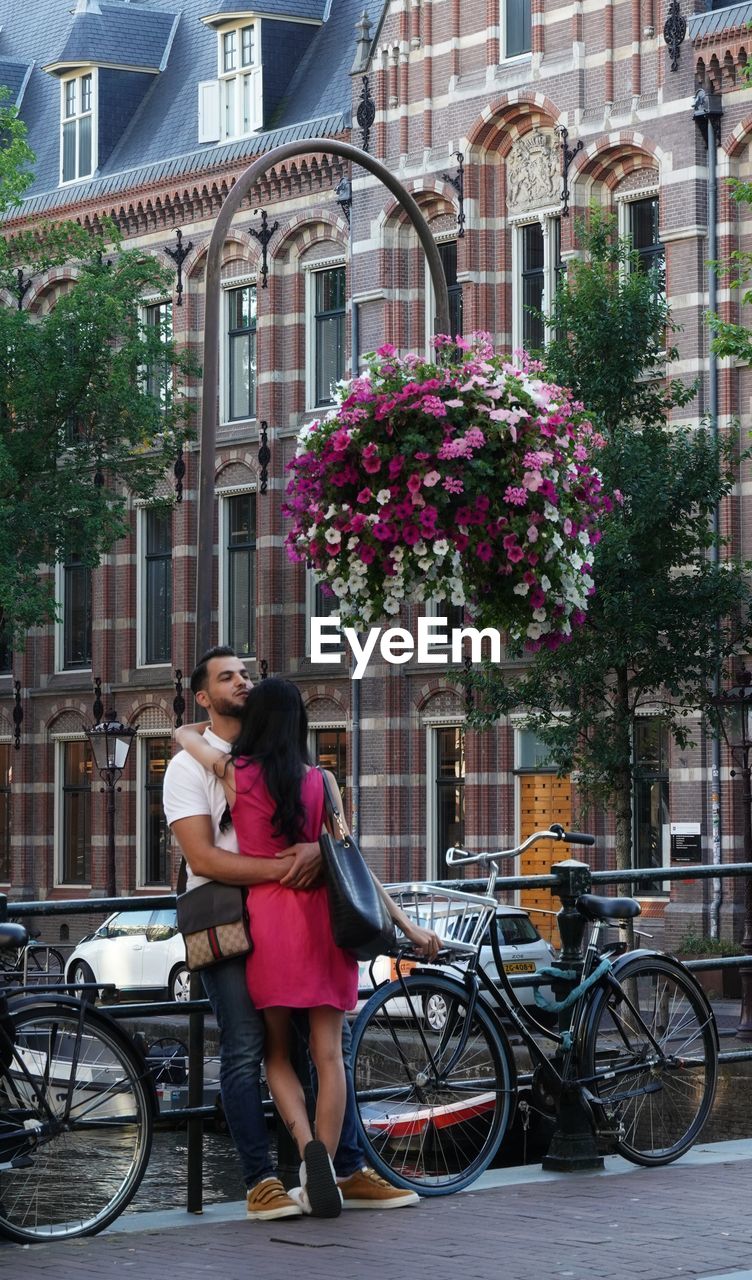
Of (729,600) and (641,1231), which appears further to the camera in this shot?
(729,600)

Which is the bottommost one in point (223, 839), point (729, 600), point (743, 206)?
point (223, 839)

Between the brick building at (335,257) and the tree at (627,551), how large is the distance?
12.1ft

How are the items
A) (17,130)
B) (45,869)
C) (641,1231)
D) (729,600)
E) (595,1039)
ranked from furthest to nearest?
1. (45,869)
2. (17,130)
3. (729,600)
4. (595,1039)
5. (641,1231)

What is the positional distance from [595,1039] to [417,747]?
24.3 meters

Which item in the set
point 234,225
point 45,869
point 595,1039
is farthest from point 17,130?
point 595,1039

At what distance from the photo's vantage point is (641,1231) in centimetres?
719

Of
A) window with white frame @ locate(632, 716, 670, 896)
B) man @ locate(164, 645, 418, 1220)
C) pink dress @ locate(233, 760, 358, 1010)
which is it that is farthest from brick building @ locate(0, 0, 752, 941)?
pink dress @ locate(233, 760, 358, 1010)

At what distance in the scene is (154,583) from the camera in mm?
37844

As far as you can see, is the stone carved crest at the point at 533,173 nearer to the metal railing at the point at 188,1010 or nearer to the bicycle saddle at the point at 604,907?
the bicycle saddle at the point at 604,907

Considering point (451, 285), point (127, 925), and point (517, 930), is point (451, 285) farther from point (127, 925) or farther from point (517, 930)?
point (517, 930)

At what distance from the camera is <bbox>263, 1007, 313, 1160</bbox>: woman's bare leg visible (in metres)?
7.48

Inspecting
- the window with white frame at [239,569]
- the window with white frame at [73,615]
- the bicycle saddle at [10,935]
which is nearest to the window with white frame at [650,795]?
the window with white frame at [239,569]

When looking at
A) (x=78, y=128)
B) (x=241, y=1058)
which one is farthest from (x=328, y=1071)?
(x=78, y=128)

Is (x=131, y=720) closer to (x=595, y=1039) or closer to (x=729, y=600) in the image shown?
(x=729, y=600)
